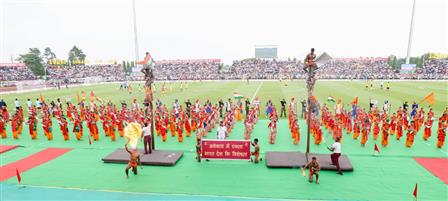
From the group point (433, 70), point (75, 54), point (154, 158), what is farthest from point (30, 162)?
point (75, 54)

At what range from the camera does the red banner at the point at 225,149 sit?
10016mm

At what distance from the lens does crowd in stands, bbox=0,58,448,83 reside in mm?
58750

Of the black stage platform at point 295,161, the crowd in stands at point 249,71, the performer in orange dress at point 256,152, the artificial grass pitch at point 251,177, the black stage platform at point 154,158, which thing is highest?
the crowd in stands at point 249,71

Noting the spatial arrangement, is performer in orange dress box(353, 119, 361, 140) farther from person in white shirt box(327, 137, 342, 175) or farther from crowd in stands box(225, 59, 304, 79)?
crowd in stands box(225, 59, 304, 79)

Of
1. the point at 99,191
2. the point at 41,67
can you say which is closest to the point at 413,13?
the point at 99,191

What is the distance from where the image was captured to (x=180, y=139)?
43.3 feet

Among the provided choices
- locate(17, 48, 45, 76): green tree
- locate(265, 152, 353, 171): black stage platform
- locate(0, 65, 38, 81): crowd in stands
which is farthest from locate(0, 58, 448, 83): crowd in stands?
locate(265, 152, 353, 171): black stage platform

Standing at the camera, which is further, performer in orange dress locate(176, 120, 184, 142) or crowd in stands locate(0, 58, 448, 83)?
crowd in stands locate(0, 58, 448, 83)

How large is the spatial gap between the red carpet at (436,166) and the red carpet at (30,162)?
14184mm

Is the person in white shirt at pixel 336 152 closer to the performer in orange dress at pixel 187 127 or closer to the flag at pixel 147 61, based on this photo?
the performer in orange dress at pixel 187 127

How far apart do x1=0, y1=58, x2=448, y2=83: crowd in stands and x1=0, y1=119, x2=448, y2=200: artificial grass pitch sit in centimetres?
4464

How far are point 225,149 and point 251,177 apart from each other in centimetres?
157

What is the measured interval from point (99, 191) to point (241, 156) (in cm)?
478

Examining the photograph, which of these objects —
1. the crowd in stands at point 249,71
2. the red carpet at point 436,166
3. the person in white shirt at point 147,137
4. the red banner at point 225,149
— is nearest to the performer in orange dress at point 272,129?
the red banner at point 225,149
